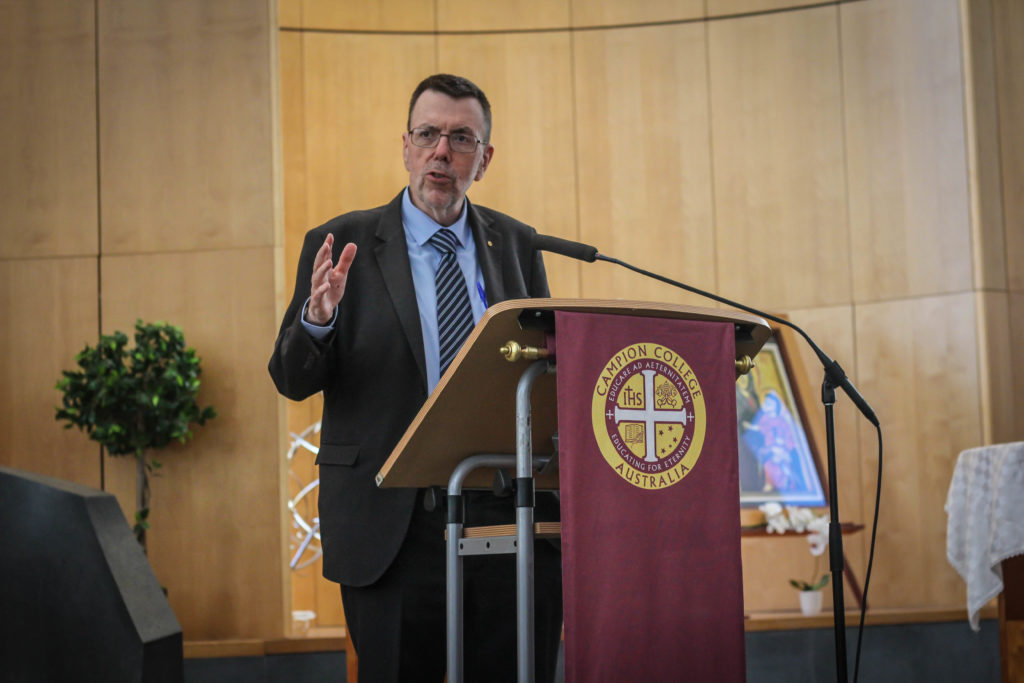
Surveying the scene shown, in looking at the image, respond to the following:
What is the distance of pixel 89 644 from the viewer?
2.70m

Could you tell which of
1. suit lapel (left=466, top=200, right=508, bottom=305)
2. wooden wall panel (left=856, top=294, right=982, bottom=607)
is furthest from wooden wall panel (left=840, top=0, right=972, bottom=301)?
suit lapel (left=466, top=200, right=508, bottom=305)

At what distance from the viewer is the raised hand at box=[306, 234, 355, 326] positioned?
5.64 feet

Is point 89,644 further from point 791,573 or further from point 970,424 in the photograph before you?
point 970,424

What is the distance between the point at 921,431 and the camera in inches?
199

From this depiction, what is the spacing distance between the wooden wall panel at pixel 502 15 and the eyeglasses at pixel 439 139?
3.71 m

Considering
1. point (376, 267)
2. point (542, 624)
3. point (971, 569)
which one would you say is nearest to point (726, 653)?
point (542, 624)

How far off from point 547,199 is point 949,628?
2.79 m

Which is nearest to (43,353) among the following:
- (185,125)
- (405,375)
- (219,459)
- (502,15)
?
(219,459)

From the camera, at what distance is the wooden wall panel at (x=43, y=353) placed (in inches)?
175

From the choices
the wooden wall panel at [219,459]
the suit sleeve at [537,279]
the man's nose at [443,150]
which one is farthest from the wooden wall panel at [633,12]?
the man's nose at [443,150]

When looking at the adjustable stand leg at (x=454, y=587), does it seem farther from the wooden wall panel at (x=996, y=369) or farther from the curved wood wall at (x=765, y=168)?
the wooden wall panel at (x=996, y=369)

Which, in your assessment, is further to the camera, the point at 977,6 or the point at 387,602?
the point at 977,6

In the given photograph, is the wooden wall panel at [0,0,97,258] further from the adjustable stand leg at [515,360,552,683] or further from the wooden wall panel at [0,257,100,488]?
the adjustable stand leg at [515,360,552,683]

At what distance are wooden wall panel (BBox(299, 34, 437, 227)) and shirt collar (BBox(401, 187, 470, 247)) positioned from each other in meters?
3.43
